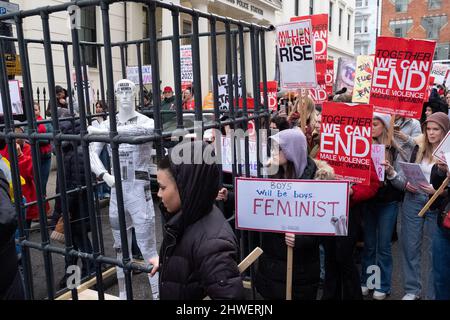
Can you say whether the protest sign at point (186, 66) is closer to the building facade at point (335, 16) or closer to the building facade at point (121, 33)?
the building facade at point (121, 33)

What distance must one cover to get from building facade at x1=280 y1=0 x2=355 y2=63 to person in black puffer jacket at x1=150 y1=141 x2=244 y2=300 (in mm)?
25291

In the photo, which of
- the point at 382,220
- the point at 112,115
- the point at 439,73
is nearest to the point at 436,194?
the point at 382,220

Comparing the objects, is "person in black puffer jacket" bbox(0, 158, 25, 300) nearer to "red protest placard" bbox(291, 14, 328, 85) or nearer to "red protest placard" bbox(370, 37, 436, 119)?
"red protest placard" bbox(370, 37, 436, 119)

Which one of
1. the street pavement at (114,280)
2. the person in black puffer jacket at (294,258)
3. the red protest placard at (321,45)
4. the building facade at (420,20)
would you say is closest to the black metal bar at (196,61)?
the person in black puffer jacket at (294,258)

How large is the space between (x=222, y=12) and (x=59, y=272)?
51.0 ft

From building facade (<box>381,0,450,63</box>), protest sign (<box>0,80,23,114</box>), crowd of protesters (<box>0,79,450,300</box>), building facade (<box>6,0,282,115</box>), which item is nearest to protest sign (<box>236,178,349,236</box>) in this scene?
crowd of protesters (<box>0,79,450,300</box>)

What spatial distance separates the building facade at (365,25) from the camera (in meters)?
53.2

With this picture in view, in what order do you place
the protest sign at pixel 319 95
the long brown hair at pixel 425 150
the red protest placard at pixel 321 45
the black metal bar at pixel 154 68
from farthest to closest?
the red protest placard at pixel 321 45, the protest sign at pixel 319 95, the long brown hair at pixel 425 150, the black metal bar at pixel 154 68

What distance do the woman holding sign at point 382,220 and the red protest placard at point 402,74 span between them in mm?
164

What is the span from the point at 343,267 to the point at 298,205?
0.99 metres

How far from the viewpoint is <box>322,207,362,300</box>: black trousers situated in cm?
350
